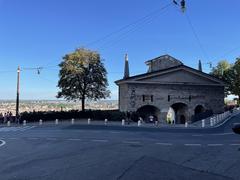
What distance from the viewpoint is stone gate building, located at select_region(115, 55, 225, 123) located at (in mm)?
53469

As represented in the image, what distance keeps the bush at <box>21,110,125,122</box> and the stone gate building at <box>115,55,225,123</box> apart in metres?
5.98


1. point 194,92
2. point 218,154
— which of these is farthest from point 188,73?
point 218,154

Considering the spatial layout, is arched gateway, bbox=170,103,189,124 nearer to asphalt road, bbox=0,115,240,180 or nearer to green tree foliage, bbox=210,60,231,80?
green tree foliage, bbox=210,60,231,80

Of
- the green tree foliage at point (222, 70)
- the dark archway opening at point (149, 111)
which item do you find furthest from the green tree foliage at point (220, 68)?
the dark archway opening at point (149, 111)

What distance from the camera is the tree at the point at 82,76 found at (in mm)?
54469

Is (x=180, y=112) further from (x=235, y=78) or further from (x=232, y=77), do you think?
(x=232, y=77)

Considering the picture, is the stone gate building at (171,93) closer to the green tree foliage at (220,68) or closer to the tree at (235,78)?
the tree at (235,78)

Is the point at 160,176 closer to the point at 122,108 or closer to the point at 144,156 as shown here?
the point at 144,156

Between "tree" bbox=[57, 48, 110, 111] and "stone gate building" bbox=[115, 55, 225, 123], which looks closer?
"stone gate building" bbox=[115, 55, 225, 123]

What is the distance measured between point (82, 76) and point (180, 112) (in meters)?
18.1

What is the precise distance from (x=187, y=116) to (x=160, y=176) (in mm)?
49637

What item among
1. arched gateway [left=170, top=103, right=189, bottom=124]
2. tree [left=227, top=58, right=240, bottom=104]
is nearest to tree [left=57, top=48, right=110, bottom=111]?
arched gateway [left=170, top=103, right=189, bottom=124]

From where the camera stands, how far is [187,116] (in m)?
57.6

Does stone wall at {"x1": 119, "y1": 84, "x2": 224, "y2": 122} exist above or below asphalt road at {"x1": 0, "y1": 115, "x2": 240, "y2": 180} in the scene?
above
